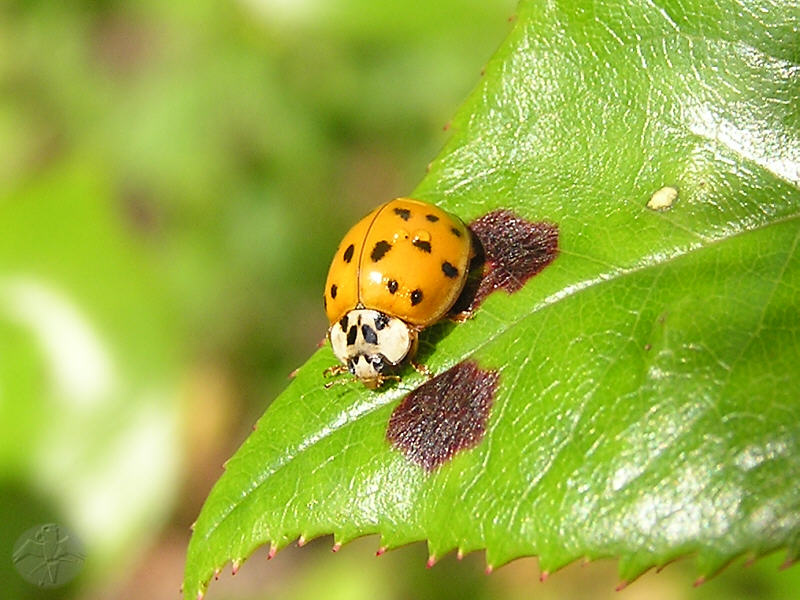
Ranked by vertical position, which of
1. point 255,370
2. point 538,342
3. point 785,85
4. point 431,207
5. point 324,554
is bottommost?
point 324,554

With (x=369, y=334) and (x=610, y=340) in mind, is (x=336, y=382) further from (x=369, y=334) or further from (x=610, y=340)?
(x=610, y=340)

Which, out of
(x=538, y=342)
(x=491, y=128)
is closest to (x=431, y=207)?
(x=491, y=128)

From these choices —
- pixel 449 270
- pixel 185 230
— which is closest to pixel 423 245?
pixel 449 270

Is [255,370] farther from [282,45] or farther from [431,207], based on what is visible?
[431,207]

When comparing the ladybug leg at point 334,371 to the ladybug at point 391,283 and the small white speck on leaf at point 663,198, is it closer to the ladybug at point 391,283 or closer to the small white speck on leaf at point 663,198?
the ladybug at point 391,283

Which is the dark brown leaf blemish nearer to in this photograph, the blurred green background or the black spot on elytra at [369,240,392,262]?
the black spot on elytra at [369,240,392,262]

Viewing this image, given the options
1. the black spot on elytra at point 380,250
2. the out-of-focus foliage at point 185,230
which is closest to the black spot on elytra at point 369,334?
A: the black spot on elytra at point 380,250
